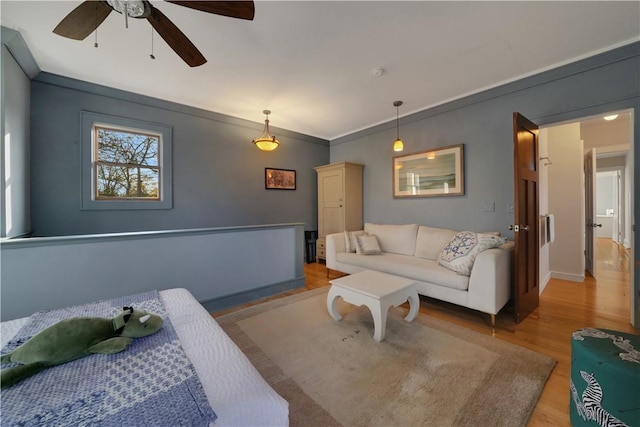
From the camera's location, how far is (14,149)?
222cm

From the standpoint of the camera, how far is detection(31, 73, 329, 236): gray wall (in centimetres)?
273

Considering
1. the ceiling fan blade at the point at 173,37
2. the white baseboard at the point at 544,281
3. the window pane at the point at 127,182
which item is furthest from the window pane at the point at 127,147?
the white baseboard at the point at 544,281

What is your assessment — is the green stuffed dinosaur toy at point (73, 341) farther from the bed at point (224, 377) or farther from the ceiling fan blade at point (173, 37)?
the ceiling fan blade at point (173, 37)

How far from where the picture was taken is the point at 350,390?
59.8 inches

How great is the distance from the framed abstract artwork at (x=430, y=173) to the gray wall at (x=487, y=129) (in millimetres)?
100

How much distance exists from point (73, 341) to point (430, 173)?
4.07m

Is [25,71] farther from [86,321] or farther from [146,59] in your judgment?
[86,321]

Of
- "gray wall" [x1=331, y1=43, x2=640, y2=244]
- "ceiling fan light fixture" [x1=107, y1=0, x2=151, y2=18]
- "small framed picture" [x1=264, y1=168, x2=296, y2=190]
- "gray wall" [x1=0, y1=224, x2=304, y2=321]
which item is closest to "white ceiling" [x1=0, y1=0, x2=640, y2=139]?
"gray wall" [x1=331, y1=43, x2=640, y2=244]

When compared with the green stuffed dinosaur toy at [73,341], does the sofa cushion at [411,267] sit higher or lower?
lower

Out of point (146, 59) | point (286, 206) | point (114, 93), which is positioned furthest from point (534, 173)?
point (114, 93)

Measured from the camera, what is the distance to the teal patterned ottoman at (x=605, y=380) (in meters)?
1.02

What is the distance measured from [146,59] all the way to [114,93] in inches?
40.3

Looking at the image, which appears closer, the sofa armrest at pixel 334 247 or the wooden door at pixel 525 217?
the wooden door at pixel 525 217

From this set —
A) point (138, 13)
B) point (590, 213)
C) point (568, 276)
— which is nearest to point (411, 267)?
point (568, 276)
